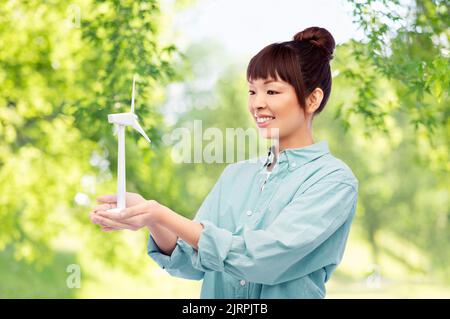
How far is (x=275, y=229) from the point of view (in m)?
1.65

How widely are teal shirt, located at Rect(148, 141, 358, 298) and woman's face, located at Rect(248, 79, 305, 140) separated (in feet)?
0.25

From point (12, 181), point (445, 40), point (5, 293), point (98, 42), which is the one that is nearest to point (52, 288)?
point (5, 293)

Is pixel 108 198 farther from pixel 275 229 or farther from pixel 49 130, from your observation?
pixel 49 130

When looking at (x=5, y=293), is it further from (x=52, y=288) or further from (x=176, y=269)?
(x=176, y=269)

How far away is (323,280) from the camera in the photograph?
1.79 meters

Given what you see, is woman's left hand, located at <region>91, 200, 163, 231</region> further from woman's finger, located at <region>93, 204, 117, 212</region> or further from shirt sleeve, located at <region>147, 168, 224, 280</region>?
shirt sleeve, located at <region>147, 168, 224, 280</region>

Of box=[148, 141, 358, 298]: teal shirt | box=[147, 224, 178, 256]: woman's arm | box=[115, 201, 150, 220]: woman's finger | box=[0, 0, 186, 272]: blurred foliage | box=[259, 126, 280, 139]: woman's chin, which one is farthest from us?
box=[0, 0, 186, 272]: blurred foliage

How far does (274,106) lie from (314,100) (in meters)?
0.13

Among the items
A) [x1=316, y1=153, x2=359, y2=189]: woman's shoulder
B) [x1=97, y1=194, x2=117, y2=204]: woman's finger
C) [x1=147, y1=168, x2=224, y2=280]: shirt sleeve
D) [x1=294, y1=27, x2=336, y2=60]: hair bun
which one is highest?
[x1=294, y1=27, x2=336, y2=60]: hair bun

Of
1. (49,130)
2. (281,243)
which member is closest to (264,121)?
(281,243)

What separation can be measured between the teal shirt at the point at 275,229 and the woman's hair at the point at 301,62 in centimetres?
17

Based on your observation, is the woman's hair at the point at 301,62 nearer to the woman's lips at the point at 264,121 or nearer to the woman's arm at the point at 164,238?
the woman's lips at the point at 264,121

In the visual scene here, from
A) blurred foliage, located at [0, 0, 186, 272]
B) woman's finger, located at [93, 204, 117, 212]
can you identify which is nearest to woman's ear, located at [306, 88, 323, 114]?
woman's finger, located at [93, 204, 117, 212]

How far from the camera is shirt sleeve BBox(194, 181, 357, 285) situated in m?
1.61
